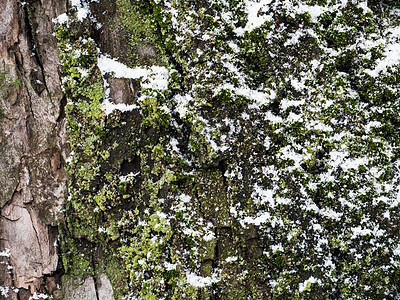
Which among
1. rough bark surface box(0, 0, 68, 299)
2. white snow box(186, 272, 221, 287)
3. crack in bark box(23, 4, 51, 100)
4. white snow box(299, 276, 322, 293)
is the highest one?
crack in bark box(23, 4, 51, 100)

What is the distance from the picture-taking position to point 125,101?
3.95ft

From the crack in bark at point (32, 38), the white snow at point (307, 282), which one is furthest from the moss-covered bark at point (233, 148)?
the crack in bark at point (32, 38)

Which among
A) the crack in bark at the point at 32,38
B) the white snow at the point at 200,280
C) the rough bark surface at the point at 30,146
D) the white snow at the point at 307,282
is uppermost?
the crack in bark at the point at 32,38

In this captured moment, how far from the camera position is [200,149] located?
3.80 ft

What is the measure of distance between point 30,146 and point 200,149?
687 mm

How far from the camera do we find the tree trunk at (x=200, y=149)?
44.3 inches

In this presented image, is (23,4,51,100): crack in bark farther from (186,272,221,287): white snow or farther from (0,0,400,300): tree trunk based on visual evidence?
(186,272,221,287): white snow

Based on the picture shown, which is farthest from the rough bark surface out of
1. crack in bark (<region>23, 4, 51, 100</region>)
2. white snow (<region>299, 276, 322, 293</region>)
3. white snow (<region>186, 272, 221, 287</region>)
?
white snow (<region>299, 276, 322, 293</region>)

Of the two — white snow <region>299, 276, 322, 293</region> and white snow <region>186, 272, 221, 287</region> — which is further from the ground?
white snow <region>299, 276, 322, 293</region>

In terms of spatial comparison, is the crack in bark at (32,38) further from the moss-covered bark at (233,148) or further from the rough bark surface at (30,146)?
the moss-covered bark at (233,148)

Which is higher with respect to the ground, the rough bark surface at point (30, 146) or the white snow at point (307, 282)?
the rough bark surface at point (30, 146)

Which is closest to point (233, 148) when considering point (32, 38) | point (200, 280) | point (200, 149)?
point (200, 149)


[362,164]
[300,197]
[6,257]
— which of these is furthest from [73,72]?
[362,164]

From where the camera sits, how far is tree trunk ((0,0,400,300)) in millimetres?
1125
